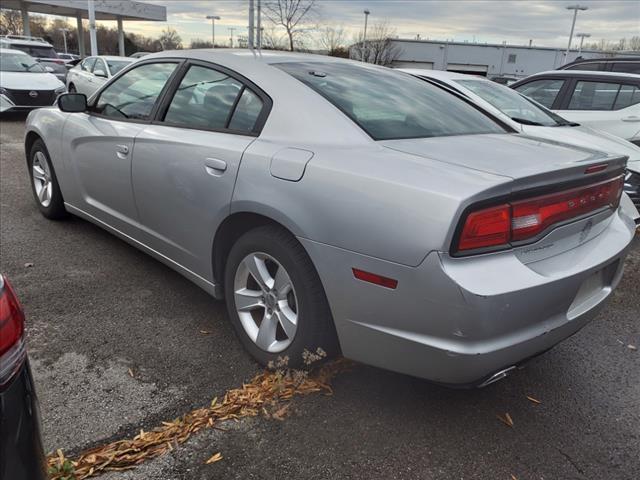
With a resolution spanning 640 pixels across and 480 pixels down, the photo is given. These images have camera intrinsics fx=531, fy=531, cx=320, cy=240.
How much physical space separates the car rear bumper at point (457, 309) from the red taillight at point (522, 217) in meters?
0.07

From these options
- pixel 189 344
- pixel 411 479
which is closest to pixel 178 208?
pixel 189 344

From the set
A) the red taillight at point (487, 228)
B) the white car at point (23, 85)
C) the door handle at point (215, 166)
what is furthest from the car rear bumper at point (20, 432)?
the white car at point (23, 85)

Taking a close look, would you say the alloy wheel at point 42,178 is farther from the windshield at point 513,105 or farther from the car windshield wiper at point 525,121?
the car windshield wiper at point 525,121

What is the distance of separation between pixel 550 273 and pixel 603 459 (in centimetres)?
87

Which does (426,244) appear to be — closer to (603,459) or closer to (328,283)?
(328,283)

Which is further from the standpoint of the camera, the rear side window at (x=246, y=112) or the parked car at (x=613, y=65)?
the parked car at (x=613, y=65)

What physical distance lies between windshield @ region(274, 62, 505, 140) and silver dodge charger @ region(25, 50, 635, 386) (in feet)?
0.05

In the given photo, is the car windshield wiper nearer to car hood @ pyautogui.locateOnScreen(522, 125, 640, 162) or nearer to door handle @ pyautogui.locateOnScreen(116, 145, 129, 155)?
car hood @ pyautogui.locateOnScreen(522, 125, 640, 162)

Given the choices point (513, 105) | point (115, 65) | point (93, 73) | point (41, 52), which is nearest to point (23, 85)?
point (93, 73)

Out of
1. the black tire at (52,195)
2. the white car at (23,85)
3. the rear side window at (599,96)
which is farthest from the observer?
the white car at (23,85)

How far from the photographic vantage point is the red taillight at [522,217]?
6.34 ft

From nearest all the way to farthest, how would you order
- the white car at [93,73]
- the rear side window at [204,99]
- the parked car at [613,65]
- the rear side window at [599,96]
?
the rear side window at [204,99], the rear side window at [599,96], the parked car at [613,65], the white car at [93,73]

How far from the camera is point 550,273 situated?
6.86 feet

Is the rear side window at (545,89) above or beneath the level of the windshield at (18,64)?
above
